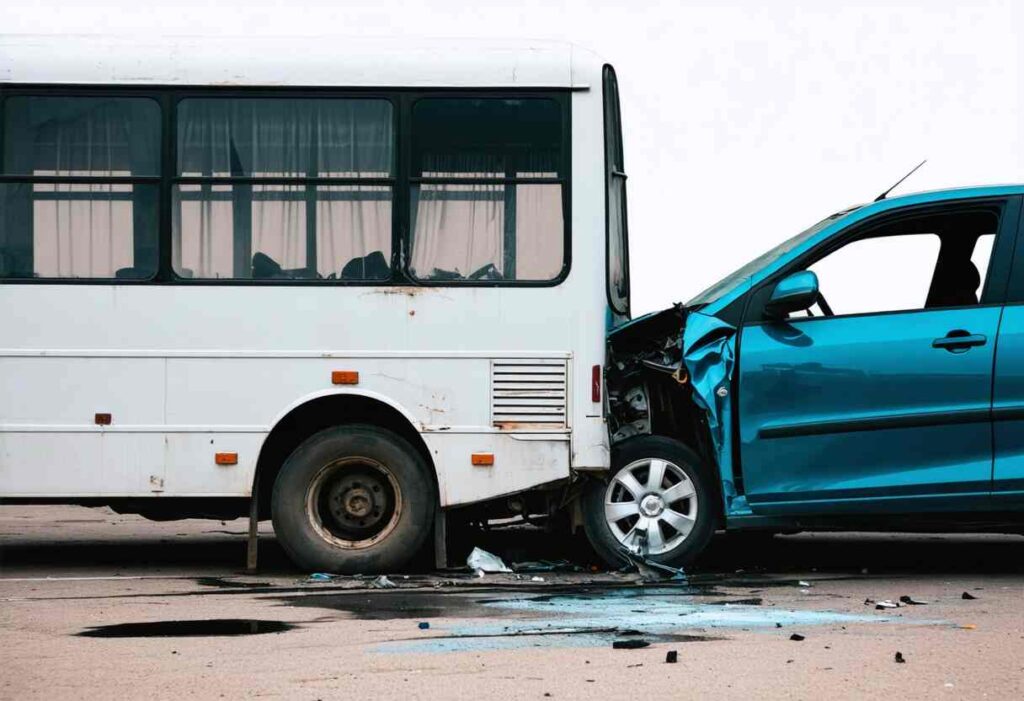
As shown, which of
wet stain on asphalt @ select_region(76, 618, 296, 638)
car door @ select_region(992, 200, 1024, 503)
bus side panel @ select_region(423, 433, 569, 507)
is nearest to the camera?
wet stain on asphalt @ select_region(76, 618, 296, 638)

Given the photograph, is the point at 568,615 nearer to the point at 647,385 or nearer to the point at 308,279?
the point at 647,385

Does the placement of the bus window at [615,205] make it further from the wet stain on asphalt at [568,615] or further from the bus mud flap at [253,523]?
the bus mud flap at [253,523]

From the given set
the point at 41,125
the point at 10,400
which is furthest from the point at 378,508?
Answer: the point at 41,125

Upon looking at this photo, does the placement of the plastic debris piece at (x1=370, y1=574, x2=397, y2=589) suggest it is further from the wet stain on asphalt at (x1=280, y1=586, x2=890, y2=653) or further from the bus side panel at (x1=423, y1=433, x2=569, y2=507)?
the bus side panel at (x1=423, y1=433, x2=569, y2=507)

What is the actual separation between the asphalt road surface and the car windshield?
1.72 metres

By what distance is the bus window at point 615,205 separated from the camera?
10094 millimetres

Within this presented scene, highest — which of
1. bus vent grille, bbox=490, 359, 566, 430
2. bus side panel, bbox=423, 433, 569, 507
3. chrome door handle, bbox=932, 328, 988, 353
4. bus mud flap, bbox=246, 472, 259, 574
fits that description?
chrome door handle, bbox=932, 328, 988, 353

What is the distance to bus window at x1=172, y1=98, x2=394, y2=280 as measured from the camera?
10023mm

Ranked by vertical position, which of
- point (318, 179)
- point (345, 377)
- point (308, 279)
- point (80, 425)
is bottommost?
point (80, 425)

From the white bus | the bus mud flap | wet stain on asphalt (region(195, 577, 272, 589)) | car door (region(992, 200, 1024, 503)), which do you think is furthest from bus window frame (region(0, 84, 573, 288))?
car door (region(992, 200, 1024, 503))

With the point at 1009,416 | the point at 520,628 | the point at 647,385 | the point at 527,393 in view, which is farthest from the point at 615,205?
the point at 520,628

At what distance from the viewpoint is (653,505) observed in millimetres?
9961

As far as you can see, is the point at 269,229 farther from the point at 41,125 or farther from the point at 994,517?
the point at 994,517

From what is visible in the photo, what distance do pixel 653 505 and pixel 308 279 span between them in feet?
8.24
